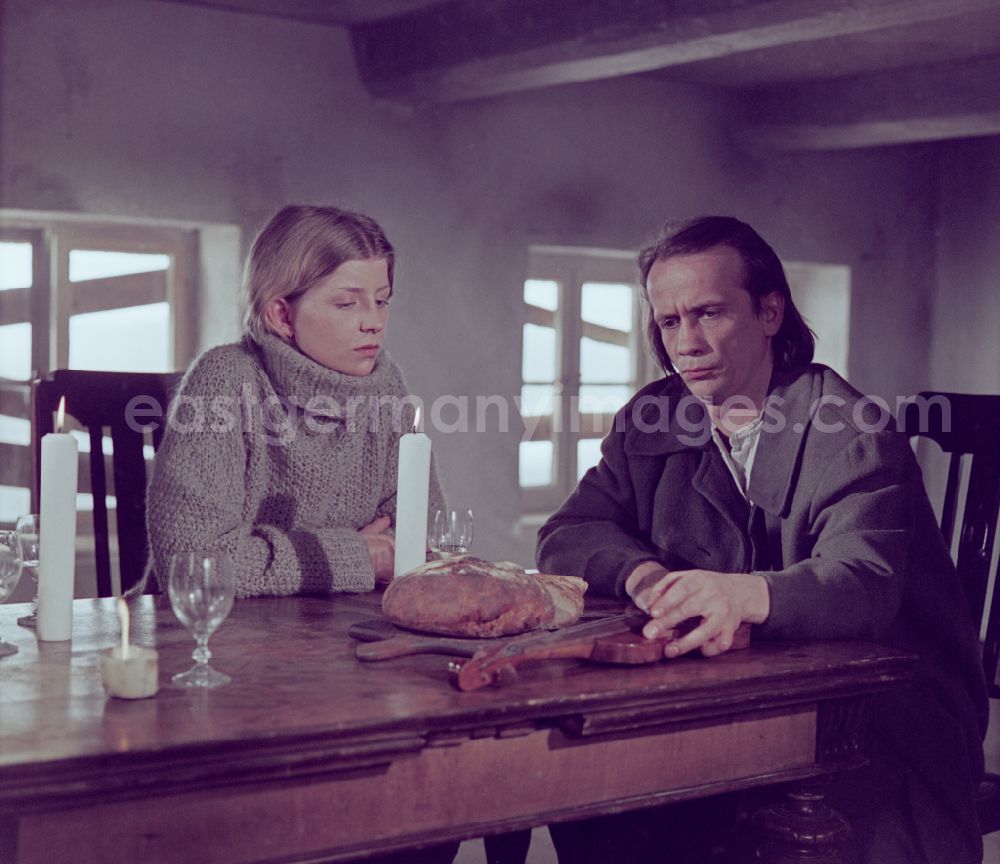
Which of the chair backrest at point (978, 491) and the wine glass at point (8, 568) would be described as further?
the chair backrest at point (978, 491)

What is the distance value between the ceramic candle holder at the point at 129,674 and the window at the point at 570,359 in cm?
487

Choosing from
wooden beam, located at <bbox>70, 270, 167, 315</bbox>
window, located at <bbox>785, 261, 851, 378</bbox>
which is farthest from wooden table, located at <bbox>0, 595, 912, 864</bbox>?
window, located at <bbox>785, 261, 851, 378</bbox>

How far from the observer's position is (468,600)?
1681 mm

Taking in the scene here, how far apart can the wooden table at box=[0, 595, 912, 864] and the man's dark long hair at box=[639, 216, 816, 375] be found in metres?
0.70

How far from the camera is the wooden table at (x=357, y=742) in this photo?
118 cm

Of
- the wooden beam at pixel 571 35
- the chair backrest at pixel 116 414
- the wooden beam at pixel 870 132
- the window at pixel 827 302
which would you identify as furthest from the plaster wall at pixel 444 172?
the chair backrest at pixel 116 414

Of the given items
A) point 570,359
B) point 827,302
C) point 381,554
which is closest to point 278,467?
point 381,554

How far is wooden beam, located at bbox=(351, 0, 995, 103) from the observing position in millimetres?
4000

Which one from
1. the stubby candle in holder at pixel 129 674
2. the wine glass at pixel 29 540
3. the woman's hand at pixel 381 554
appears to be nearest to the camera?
the stubby candle in holder at pixel 129 674

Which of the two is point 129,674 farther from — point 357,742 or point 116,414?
point 116,414

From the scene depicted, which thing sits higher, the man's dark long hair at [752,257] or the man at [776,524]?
the man's dark long hair at [752,257]

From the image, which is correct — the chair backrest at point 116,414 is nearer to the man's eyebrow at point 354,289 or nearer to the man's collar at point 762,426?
the man's eyebrow at point 354,289

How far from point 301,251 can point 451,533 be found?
59 centimetres

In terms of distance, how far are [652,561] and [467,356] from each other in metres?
3.86
